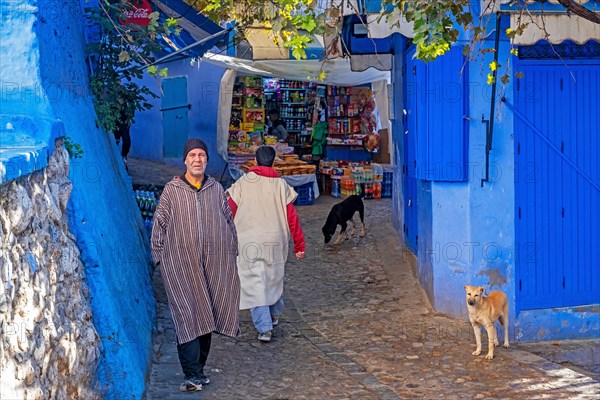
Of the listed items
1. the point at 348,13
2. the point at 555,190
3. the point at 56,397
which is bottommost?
the point at 56,397

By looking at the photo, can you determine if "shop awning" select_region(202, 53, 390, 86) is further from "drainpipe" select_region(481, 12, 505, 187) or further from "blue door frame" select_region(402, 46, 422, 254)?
"drainpipe" select_region(481, 12, 505, 187)

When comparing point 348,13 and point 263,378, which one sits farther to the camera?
point 348,13

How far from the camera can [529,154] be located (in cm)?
833

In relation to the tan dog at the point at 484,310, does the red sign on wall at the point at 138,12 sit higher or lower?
higher

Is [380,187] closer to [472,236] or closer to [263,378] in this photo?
[472,236]

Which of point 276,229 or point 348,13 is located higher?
point 348,13

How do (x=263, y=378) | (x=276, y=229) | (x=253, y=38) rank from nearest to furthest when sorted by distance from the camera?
(x=263, y=378) < (x=276, y=229) < (x=253, y=38)

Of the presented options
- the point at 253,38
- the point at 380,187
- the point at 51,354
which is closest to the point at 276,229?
the point at 51,354

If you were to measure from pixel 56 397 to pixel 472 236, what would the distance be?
5.24 m

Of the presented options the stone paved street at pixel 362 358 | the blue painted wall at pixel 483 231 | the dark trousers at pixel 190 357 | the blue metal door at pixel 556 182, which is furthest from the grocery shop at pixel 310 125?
the dark trousers at pixel 190 357

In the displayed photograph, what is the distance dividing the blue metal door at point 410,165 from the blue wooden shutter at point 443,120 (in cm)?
136

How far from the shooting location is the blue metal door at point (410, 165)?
9.92 metres

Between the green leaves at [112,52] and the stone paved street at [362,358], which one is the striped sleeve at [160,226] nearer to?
the stone paved street at [362,358]

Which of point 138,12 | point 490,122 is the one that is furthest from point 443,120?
point 138,12
